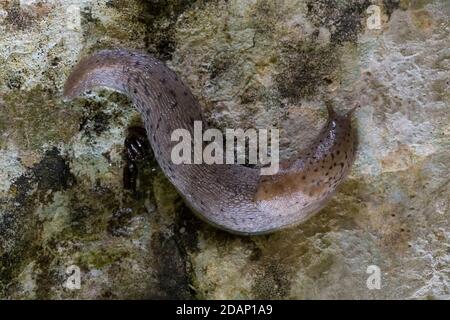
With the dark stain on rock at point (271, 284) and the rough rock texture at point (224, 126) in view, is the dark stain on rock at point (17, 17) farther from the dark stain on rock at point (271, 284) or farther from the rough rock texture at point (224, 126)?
the dark stain on rock at point (271, 284)

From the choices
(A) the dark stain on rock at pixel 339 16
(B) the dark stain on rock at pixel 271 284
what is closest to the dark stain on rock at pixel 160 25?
(A) the dark stain on rock at pixel 339 16

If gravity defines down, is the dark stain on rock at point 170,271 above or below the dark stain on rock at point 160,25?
below

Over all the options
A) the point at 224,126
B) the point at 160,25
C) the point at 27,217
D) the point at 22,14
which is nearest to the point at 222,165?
the point at 224,126

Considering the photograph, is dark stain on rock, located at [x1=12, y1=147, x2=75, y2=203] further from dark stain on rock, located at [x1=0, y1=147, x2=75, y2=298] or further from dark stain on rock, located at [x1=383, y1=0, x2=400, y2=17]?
dark stain on rock, located at [x1=383, y1=0, x2=400, y2=17]

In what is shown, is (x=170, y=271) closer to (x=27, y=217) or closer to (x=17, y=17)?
(x=27, y=217)

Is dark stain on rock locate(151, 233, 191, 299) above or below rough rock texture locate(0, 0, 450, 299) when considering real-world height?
below

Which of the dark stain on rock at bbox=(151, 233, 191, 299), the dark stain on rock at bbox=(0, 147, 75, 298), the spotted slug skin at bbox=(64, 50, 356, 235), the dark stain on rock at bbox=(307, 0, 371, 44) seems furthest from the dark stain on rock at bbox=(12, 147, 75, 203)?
the dark stain on rock at bbox=(307, 0, 371, 44)

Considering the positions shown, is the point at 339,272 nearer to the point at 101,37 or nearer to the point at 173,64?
the point at 173,64
